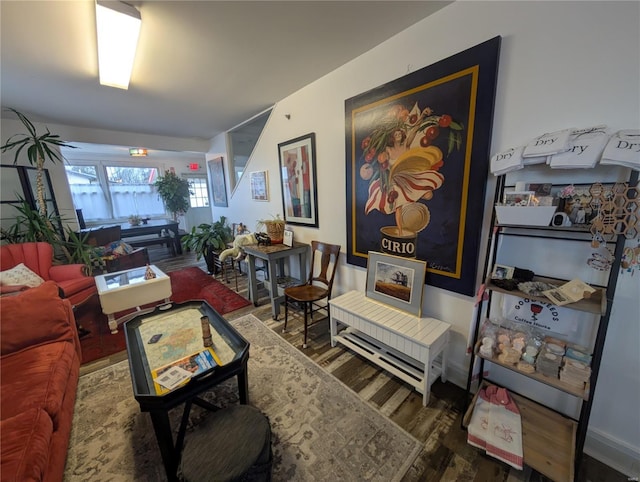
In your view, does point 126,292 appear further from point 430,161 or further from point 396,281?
point 430,161

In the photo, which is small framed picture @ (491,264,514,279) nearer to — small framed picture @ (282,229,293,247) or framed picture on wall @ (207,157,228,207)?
small framed picture @ (282,229,293,247)

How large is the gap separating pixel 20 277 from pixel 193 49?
283cm

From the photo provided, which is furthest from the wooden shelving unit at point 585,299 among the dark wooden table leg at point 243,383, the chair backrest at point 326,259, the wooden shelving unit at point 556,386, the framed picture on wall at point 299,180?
the framed picture on wall at point 299,180

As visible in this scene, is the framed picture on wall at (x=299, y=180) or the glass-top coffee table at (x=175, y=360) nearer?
the glass-top coffee table at (x=175, y=360)

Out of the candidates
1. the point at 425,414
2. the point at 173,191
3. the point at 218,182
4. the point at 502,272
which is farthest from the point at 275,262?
the point at 173,191

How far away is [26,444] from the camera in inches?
40.1

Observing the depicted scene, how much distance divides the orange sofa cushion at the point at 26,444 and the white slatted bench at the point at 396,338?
1.73 meters

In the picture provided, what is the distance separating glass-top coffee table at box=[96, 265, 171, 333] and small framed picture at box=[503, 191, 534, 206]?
3.10 m

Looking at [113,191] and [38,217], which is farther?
[113,191]

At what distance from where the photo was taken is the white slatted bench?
1610 millimetres

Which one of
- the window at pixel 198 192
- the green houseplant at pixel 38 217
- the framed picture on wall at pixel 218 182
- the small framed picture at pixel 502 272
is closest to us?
the small framed picture at pixel 502 272

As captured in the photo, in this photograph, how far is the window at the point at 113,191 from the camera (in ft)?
18.9

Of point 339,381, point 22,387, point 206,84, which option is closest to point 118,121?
point 206,84

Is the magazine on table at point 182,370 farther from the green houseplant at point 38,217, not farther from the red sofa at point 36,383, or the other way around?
the green houseplant at point 38,217
